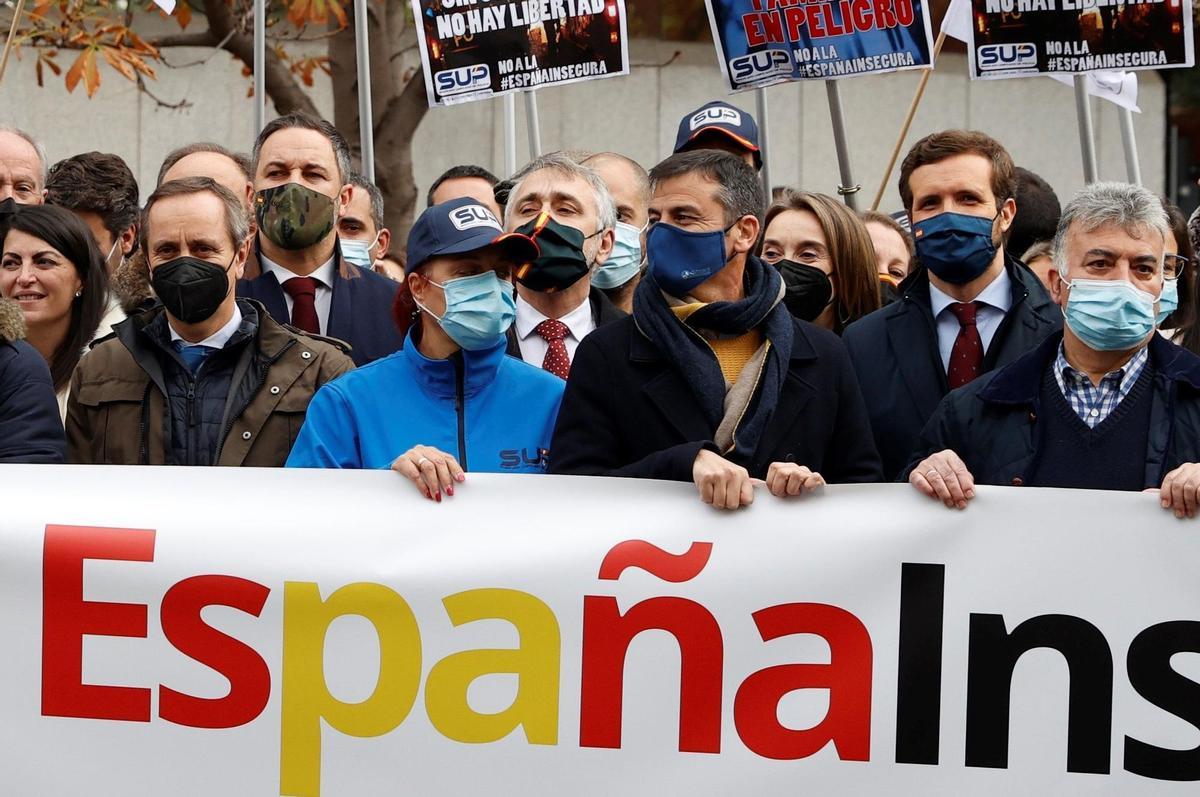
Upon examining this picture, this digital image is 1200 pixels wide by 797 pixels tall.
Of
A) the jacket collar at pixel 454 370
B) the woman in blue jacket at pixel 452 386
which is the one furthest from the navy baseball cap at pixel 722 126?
the jacket collar at pixel 454 370

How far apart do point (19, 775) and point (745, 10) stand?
151 inches

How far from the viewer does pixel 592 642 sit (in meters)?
4.09

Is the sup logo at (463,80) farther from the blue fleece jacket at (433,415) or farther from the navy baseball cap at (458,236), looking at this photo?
the blue fleece jacket at (433,415)

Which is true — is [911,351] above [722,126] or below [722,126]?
below

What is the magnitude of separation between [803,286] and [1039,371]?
1.28 m

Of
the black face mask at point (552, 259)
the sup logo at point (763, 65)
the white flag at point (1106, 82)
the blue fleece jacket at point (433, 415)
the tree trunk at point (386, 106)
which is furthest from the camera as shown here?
the tree trunk at point (386, 106)

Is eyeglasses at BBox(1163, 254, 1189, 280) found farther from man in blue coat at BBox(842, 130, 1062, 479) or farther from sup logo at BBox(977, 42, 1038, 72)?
sup logo at BBox(977, 42, 1038, 72)

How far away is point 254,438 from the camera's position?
4.67 metres

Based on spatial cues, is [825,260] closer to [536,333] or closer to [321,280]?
[536,333]

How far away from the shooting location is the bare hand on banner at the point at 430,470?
415cm

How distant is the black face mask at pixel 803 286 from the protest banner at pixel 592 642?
145 cm

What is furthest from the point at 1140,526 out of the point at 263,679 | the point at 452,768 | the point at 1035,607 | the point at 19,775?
the point at 19,775

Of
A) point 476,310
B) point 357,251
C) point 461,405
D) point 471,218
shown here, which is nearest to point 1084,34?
point 357,251

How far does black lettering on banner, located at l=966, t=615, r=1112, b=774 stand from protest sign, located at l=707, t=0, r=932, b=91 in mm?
2827
